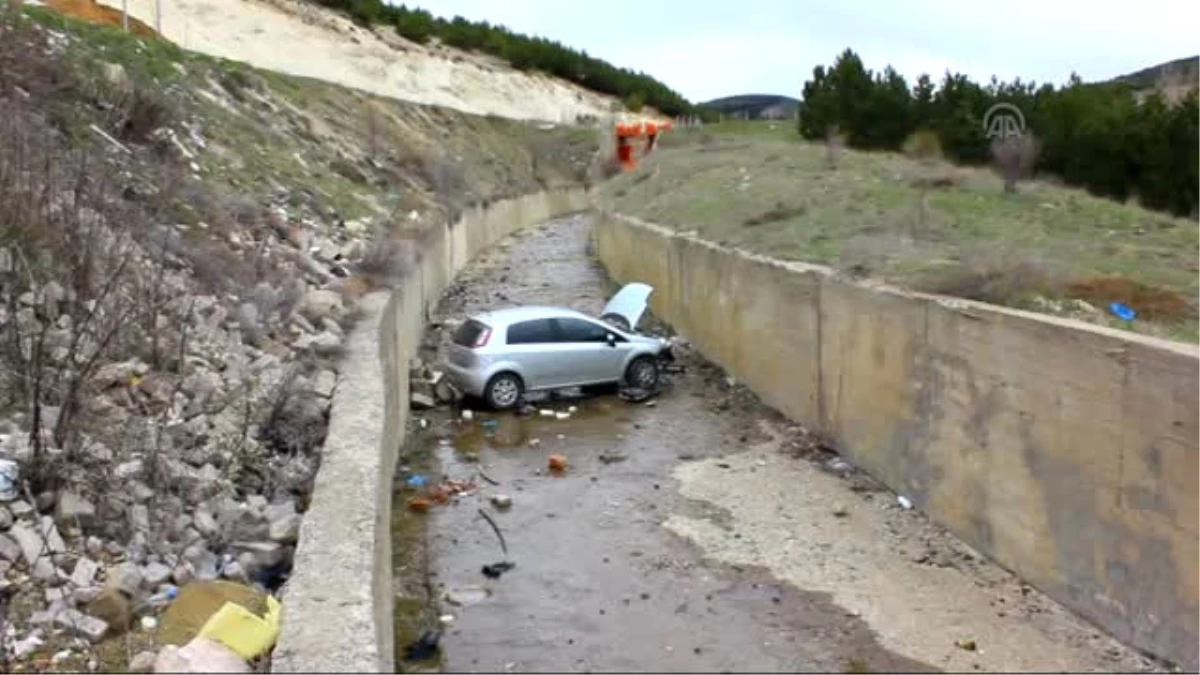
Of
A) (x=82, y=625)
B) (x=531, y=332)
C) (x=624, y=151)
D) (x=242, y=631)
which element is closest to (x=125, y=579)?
(x=82, y=625)

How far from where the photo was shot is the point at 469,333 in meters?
19.0

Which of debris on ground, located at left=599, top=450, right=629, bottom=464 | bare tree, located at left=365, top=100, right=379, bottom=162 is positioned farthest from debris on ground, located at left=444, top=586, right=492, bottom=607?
bare tree, located at left=365, top=100, right=379, bottom=162

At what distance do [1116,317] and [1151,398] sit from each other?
14.0ft

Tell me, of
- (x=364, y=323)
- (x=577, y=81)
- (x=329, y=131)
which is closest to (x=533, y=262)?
(x=329, y=131)

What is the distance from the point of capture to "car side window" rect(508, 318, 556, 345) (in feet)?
61.8

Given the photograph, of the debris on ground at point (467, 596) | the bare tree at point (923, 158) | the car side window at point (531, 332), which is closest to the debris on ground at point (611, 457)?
the car side window at point (531, 332)

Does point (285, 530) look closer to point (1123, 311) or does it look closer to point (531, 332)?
point (1123, 311)

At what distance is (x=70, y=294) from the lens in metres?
9.96

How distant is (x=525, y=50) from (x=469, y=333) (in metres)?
68.1

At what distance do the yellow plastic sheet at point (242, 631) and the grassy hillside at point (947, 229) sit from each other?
928cm

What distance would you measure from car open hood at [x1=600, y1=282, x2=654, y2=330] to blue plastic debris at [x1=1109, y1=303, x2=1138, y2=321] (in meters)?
9.57

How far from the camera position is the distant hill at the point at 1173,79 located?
116 feet

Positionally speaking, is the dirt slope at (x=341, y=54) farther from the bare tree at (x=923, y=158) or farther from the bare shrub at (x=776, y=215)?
the bare shrub at (x=776, y=215)

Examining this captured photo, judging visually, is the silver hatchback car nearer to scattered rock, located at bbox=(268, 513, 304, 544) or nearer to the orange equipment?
scattered rock, located at bbox=(268, 513, 304, 544)
